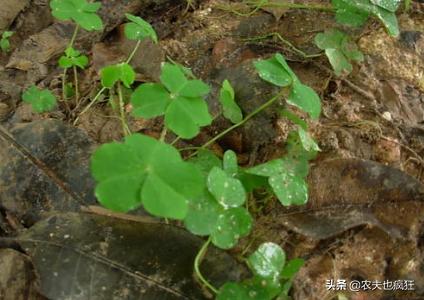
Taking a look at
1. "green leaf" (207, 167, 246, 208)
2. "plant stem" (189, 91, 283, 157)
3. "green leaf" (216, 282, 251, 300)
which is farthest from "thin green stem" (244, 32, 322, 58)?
"green leaf" (216, 282, 251, 300)

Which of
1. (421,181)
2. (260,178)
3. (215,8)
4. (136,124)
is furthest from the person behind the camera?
(215,8)

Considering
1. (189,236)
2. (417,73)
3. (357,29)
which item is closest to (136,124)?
(189,236)

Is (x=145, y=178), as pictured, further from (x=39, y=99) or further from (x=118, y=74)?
(x=39, y=99)

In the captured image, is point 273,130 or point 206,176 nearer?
point 206,176

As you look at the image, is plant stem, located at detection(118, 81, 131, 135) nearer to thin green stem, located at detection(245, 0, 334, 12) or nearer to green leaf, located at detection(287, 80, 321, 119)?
green leaf, located at detection(287, 80, 321, 119)

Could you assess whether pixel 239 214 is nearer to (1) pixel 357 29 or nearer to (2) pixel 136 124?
(2) pixel 136 124

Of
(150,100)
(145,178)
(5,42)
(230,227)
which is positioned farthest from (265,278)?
(5,42)

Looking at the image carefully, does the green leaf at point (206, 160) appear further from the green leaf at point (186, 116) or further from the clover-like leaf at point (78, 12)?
the clover-like leaf at point (78, 12)
